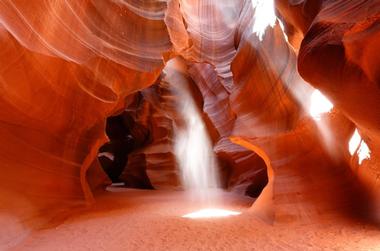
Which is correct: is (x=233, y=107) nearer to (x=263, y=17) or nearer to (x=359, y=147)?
(x=263, y=17)

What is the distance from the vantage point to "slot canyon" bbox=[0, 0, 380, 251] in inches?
136

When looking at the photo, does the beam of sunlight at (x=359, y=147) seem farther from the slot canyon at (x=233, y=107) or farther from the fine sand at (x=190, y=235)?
the fine sand at (x=190, y=235)

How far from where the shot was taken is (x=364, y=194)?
15.3 ft

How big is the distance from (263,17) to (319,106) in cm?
304

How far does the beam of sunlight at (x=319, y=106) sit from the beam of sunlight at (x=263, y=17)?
2.11 metres

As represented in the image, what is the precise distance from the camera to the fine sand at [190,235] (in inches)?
136

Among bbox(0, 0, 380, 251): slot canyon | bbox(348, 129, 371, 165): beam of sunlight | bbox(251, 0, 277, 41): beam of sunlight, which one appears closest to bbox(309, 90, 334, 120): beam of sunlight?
bbox(0, 0, 380, 251): slot canyon

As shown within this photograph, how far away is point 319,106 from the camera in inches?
201

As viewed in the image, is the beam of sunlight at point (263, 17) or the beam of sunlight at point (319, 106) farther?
the beam of sunlight at point (263, 17)

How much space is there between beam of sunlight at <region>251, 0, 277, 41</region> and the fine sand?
161 inches

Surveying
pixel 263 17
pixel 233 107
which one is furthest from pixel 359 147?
pixel 263 17

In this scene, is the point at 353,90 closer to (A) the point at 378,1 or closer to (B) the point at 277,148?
(A) the point at 378,1

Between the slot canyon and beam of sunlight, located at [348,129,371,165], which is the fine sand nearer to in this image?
the slot canyon

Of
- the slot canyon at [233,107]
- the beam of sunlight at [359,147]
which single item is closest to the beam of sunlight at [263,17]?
the slot canyon at [233,107]
